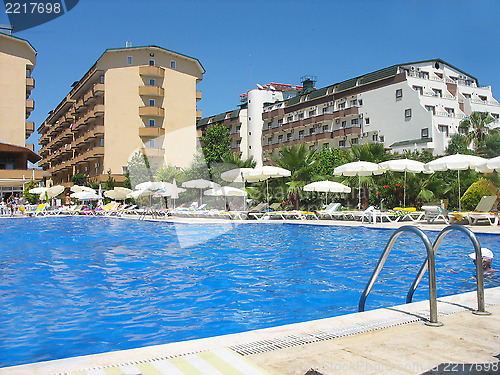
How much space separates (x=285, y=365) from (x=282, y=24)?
6.01 metres

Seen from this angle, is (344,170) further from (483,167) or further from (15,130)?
(15,130)

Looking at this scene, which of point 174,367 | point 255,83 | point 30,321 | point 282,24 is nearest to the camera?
point 174,367

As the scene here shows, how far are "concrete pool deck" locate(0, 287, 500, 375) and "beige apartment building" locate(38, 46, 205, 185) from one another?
4747 cm

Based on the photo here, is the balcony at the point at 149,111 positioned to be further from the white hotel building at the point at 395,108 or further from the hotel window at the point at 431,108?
the hotel window at the point at 431,108

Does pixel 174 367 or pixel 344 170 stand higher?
pixel 344 170

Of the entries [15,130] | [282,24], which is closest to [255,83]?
[15,130]

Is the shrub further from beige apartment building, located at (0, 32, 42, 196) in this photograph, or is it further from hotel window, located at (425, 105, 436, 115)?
beige apartment building, located at (0, 32, 42, 196)

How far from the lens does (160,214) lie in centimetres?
2573

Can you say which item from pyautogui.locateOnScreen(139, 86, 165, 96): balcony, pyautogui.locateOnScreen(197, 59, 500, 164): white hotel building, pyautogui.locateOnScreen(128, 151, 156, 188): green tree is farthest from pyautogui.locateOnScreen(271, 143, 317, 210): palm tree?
pyautogui.locateOnScreen(139, 86, 165, 96): balcony

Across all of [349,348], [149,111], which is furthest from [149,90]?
[349,348]

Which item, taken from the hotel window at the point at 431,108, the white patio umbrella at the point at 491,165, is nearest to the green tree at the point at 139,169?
the hotel window at the point at 431,108

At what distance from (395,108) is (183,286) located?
42342mm

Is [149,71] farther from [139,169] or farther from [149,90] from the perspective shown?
[139,169]

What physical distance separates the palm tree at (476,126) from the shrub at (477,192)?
2659 cm
